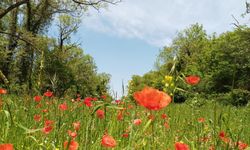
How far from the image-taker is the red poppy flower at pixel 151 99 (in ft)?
4.69

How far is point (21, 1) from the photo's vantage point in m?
27.2

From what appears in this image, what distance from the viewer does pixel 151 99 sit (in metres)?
1.46

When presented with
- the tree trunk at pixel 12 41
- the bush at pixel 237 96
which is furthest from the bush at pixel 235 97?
the tree trunk at pixel 12 41

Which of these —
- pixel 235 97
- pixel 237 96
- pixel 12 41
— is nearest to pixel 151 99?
pixel 235 97

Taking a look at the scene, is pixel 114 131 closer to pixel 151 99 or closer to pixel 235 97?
pixel 235 97

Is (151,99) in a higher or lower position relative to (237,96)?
lower

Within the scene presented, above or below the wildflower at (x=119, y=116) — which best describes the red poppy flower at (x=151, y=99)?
above

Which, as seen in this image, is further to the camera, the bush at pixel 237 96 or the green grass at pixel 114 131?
the bush at pixel 237 96

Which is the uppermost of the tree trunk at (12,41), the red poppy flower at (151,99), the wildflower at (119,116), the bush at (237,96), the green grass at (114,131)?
the tree trunk at (12,41)

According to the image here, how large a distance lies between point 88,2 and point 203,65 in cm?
1264

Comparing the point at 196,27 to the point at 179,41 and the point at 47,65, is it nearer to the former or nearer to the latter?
the point at 179,41

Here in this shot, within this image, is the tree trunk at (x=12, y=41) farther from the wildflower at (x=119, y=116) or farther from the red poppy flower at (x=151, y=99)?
the red poppy flower at (x=151, y=99)

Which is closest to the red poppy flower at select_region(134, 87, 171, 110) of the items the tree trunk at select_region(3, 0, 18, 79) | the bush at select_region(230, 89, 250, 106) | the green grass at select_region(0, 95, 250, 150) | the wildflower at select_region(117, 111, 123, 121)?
the green grass at select_region(0, 95, 250, 150)

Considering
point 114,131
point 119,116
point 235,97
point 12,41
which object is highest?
point 12,41
